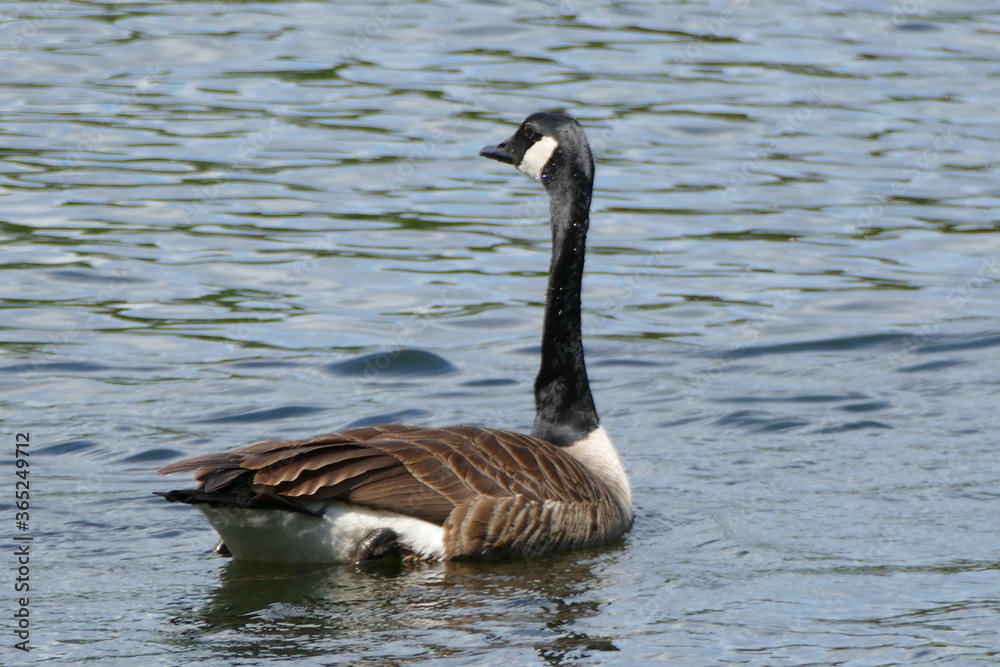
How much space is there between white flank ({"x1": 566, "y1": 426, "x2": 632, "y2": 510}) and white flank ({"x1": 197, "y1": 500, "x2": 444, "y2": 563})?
→ 1.43 metres

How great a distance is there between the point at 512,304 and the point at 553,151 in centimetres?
453

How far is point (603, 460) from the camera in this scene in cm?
927

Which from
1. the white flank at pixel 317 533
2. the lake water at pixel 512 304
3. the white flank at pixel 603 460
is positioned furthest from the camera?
the white flank at pixel 603 460

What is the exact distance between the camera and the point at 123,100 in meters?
18.7

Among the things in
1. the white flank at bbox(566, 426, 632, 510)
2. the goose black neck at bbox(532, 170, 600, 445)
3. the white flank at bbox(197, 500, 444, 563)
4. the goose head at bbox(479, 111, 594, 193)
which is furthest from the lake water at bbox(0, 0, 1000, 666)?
the goose head at bbox(479, 111, 594, 193)

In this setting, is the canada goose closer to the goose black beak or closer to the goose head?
the goose head

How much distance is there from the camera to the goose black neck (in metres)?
9.44

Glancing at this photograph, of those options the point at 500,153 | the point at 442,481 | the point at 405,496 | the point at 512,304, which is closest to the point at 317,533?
the point at 405,496

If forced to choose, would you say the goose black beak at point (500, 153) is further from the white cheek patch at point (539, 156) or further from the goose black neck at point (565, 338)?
the goose black neck at point (565, 338)

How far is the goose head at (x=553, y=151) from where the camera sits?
930 centimetres

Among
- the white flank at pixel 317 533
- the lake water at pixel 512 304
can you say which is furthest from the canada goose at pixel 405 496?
the lake water at pixel 512 304

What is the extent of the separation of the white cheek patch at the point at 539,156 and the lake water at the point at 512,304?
7.14 ft

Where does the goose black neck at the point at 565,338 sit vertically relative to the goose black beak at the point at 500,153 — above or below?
below

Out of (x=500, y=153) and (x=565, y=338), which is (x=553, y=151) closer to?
(x=500, y=153)
